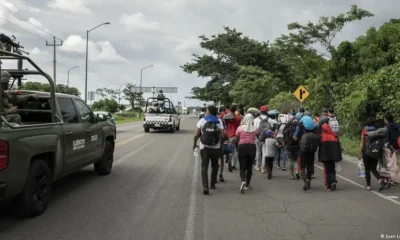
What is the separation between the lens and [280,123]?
9.96 meters

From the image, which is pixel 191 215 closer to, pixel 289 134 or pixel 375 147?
pixel 289 134

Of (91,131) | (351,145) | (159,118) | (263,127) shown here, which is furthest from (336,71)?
(91,131)

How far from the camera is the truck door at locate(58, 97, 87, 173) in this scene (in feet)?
22.1

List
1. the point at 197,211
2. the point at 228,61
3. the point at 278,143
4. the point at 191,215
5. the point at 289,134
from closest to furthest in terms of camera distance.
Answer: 1. the point at 191,215
2. the point at 197,211
3. the point at 289,134
4. the point at 278,143
5. the point at 228,61

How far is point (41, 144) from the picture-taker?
563 centimetres

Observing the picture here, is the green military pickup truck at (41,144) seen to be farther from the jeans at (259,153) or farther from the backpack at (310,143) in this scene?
the backpack at (310,143)

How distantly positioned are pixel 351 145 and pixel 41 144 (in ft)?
43.1

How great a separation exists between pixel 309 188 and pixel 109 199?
4.13 meters

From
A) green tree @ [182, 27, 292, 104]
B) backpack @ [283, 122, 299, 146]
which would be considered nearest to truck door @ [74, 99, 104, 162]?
backpack @ [283, 122, 299, 146]

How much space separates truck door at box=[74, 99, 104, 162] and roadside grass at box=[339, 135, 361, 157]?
380 inches

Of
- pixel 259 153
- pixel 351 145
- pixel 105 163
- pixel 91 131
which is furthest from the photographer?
pixel 351 145

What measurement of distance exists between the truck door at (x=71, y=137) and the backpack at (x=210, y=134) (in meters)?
2.36

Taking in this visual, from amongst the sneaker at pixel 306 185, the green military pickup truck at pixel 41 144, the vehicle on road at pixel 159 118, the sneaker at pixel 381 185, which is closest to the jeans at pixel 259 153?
the sneaker at pixel 306 185

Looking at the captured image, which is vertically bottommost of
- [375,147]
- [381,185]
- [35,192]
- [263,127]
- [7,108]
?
[381,185]
